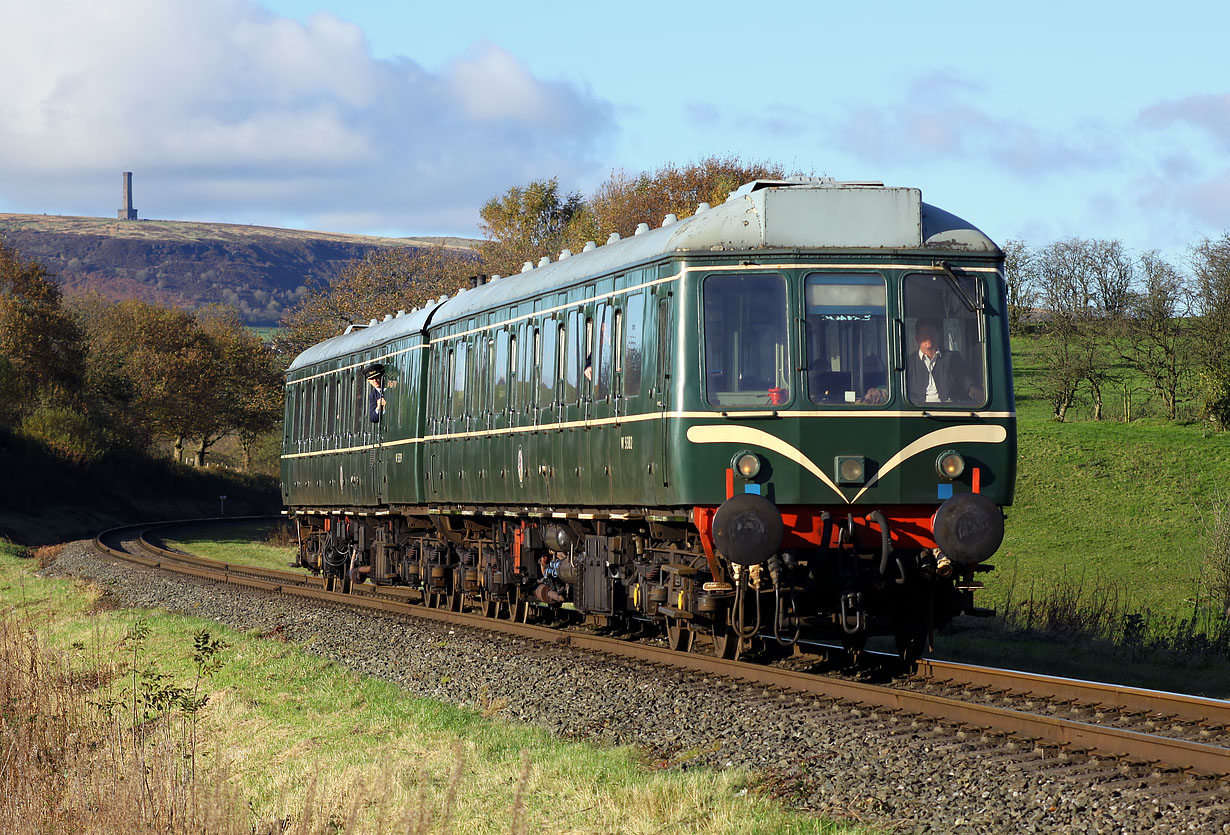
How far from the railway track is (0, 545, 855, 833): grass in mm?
1809

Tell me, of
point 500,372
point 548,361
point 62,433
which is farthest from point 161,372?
point 548,361

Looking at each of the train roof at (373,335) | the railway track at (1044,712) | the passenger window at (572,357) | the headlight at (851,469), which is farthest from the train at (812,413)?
the train roof at (373,335)

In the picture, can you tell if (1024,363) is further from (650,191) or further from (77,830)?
(77,830)

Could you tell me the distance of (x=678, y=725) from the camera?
969 centimetres

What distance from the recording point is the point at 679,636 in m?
13.2

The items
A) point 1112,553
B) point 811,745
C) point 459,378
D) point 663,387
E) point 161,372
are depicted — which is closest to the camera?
point 811,745

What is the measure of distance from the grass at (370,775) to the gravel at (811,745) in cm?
35

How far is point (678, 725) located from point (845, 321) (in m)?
3.44

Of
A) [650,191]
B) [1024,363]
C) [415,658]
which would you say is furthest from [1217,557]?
[650,191]

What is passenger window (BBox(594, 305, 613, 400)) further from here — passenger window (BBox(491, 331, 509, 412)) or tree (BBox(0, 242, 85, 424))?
tree (BBox(0, 242, 85, 424))

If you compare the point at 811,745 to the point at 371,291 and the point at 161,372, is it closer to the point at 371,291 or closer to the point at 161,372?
the point at 371,291

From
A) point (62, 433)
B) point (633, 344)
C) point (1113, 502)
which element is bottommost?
point (1113, 502)

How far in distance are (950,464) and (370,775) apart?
4988mm

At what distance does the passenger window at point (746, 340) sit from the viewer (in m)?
11.2
